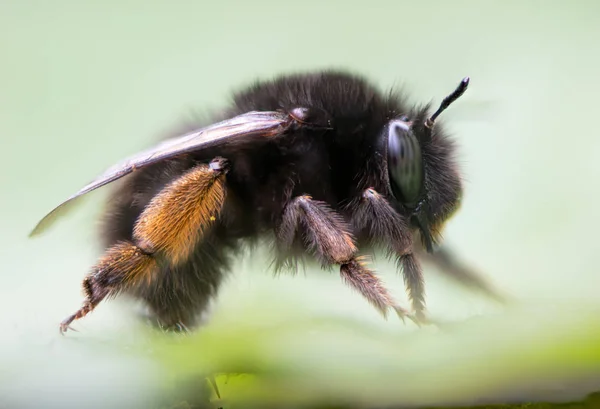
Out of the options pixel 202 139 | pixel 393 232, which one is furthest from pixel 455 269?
pixel 202 139

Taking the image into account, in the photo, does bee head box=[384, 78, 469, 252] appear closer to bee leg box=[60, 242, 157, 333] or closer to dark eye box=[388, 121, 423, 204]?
dark eye box=[388, 121, 423, 204]

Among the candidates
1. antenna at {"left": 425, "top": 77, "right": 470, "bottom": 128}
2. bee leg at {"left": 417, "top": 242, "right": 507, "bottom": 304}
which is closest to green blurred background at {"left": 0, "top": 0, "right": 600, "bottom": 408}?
bee leg at {"left": 417, "top": 242, "right": 507, "bottom": 304}

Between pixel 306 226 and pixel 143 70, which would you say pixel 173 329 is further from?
pixel 143 70

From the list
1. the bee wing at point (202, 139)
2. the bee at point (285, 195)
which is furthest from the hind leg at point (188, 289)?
the bee wing at point (202, 139)

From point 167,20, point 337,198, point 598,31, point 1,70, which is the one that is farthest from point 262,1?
point 337,198

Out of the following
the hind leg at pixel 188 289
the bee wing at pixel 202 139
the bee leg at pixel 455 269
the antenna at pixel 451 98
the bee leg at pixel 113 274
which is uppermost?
the bee wing at pixel 202 139

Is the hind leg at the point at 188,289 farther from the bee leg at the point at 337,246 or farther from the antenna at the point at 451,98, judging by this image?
the antenna at the point at 451,98
